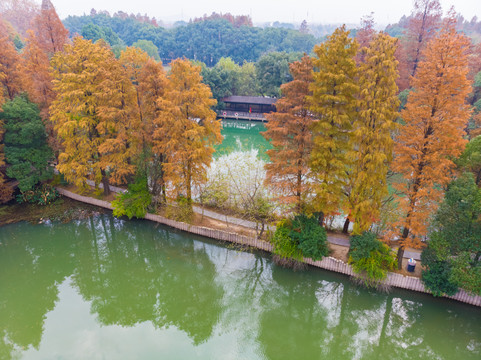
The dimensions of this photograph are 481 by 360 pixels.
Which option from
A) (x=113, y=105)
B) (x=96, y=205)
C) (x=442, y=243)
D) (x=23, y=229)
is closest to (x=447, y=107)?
(x=442, y=243)

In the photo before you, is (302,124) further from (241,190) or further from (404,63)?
(404,63)

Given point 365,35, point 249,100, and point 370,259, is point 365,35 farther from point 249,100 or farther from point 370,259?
point 370,259

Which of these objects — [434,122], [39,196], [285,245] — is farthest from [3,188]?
[434,122]

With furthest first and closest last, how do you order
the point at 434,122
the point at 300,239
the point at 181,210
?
the point at 181,210 → the point at 300,239 → the point at 434,122

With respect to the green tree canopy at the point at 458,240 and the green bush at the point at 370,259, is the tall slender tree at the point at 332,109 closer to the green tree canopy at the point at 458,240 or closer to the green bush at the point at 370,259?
the green bush at the point at 370,259

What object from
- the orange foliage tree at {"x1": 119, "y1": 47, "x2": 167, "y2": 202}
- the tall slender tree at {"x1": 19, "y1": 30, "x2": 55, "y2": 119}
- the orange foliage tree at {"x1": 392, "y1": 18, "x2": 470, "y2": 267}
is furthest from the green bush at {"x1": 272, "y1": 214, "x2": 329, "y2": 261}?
the tall slender tree at {"x1": 19, "y1": 30, "x2": 55, "y2": 119}

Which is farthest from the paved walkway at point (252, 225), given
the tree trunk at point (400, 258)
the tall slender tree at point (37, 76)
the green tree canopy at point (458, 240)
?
the tall slender tree at point (37, 76)
